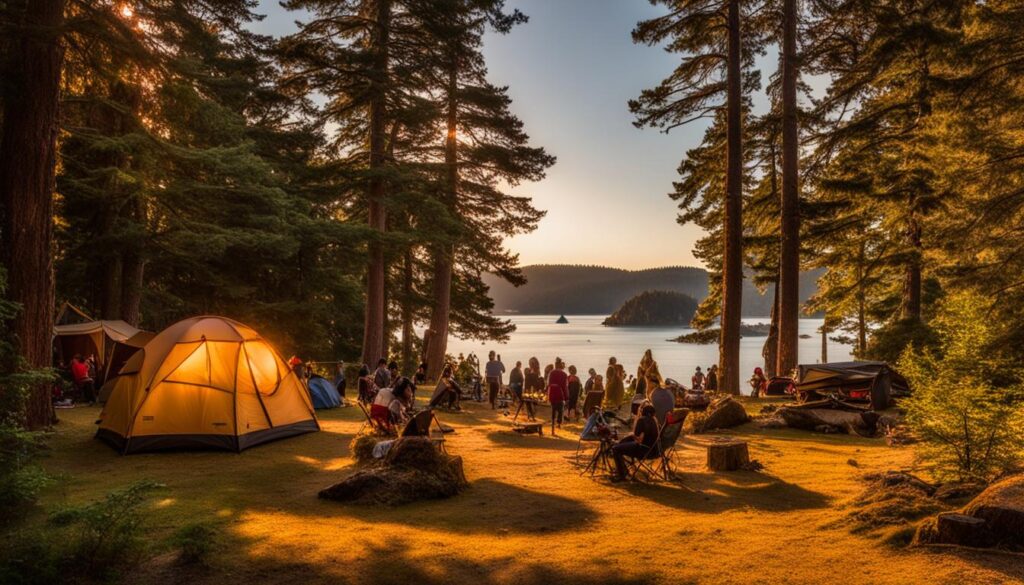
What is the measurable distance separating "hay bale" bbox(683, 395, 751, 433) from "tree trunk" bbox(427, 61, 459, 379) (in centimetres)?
1348

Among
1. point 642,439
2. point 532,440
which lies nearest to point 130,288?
point 532,440

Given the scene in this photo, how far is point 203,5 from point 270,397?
30.9 ft

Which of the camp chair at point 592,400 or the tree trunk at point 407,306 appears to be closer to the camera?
the camp chair at point 592,400

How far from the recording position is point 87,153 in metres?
19.8

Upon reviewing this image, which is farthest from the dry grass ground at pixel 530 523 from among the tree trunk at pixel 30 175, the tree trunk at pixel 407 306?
the tree trunk at pixel 407 306

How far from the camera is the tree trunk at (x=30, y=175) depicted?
977 centimetres

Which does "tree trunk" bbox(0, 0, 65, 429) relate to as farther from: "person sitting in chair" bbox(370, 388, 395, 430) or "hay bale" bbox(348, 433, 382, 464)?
"person sitting in chair" bbox(370, 388, 395, 430)

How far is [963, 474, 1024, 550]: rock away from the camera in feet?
16.0

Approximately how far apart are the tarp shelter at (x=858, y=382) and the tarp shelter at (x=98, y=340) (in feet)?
61.9

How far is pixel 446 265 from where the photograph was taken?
26.4 meters

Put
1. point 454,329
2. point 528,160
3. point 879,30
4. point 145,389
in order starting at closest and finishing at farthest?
point 145,389 < point 879,30 < point 528,160 < point 454,329

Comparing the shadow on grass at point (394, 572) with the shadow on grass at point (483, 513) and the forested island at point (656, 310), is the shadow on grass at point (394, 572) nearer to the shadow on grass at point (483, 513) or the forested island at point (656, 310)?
the shadow on grass at point (483, 513)

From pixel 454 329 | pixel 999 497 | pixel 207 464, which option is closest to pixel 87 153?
pixel 207 464

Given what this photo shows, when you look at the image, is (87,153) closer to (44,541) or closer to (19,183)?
(19,183)
